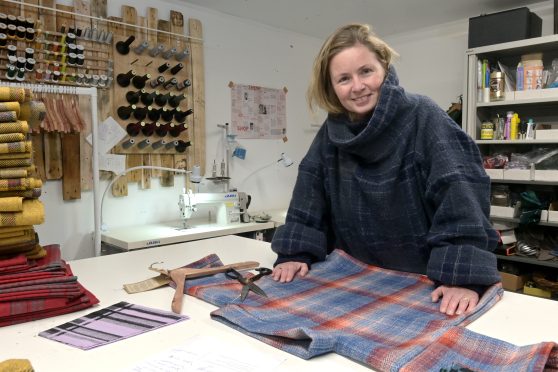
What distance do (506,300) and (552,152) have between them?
7.67ft

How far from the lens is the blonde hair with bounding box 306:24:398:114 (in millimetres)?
1275

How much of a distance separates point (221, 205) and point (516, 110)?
7.71 ft

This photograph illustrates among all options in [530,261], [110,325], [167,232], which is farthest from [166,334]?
[530,261]

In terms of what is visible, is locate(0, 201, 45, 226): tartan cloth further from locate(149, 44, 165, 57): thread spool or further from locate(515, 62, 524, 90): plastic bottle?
locate(515, 62, 524, 90): plastic bottle

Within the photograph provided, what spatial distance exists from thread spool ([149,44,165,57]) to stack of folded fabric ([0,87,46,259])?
209 cm

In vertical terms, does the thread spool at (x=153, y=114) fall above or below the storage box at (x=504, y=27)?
Answer: below

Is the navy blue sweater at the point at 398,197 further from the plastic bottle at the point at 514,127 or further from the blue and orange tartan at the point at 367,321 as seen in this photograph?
the plastic bottle at the point at 514,127

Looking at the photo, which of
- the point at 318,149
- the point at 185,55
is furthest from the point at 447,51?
the point at 318,149

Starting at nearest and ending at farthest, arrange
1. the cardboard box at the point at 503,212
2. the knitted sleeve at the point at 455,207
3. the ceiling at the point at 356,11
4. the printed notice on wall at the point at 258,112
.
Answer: the knitted sleeve at the point at 455,207 < the cardboard box at the point at 503,212 < the ceiling at the point at 356,11 < the printed notice on wall at the point at 258,112

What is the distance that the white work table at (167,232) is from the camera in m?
2.43

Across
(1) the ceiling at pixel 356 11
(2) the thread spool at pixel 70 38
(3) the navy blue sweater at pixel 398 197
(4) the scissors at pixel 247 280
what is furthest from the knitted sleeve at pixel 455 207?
(1) the ceiling at pixel 356 11

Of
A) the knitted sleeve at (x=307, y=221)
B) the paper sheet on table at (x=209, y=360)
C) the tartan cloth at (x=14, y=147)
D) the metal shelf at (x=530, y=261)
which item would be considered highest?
the tartan cloth at (x=14, y=147)

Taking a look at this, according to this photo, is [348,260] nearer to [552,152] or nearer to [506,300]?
[506,300]

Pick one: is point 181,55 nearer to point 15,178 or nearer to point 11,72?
point 11,72
